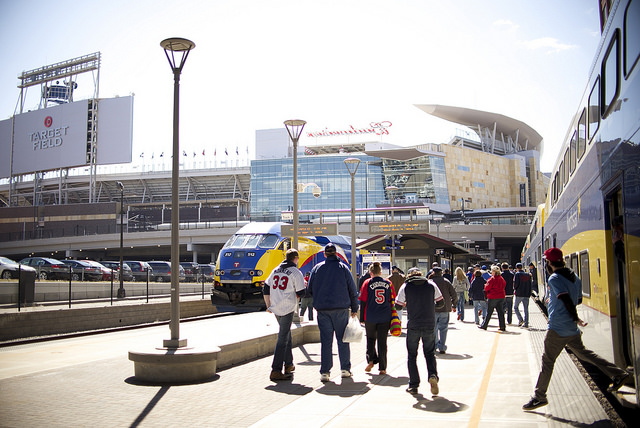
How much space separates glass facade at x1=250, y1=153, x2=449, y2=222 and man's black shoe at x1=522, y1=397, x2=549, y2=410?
107603 mm

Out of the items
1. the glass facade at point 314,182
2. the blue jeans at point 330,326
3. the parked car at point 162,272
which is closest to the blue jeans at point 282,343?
the blue jeans at point 330,326

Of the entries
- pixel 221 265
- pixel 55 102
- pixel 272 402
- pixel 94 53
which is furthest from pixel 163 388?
pixel 55 102

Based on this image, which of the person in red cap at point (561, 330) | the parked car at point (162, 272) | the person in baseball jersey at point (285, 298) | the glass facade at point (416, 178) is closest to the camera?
the person in red cap at point (561, 330)

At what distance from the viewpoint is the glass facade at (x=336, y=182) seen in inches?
4560

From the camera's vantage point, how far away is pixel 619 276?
22.1 ft

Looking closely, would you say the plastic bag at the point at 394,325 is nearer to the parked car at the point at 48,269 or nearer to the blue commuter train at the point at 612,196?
the blue commuter train at the point at 612,196

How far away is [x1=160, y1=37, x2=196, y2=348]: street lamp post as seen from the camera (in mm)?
9492

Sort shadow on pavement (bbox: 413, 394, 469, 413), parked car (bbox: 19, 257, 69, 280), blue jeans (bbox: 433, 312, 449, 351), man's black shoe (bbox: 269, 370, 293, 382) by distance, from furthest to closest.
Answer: parked car (bbox: 19, 257, 69, 280) → blue jeans (bbox: 433, 312, 449, 351) → man's black shoe (bbox: 269, 370, 293, 382) → shadow on pavement (bbox: 413, 394, 469, 413)

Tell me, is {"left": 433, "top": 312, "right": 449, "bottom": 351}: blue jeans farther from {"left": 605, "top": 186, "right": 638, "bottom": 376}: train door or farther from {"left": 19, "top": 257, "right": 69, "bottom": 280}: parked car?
{"left": 19, "top": 257, "right": 69, "bottom": 280}: parked car

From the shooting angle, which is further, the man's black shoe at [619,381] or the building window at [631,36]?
the man's black shoe at [619,381]

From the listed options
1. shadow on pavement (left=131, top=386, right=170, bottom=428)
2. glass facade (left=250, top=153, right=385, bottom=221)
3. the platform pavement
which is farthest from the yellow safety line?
glass facade (left=250, top=153, right=385, bottom=221)

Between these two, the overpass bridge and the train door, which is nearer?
the train door

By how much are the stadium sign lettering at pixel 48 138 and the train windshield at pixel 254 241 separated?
78546 mm

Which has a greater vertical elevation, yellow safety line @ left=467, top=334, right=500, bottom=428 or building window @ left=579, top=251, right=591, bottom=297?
building window @ left=579, top=251, right=591, bottom=297
